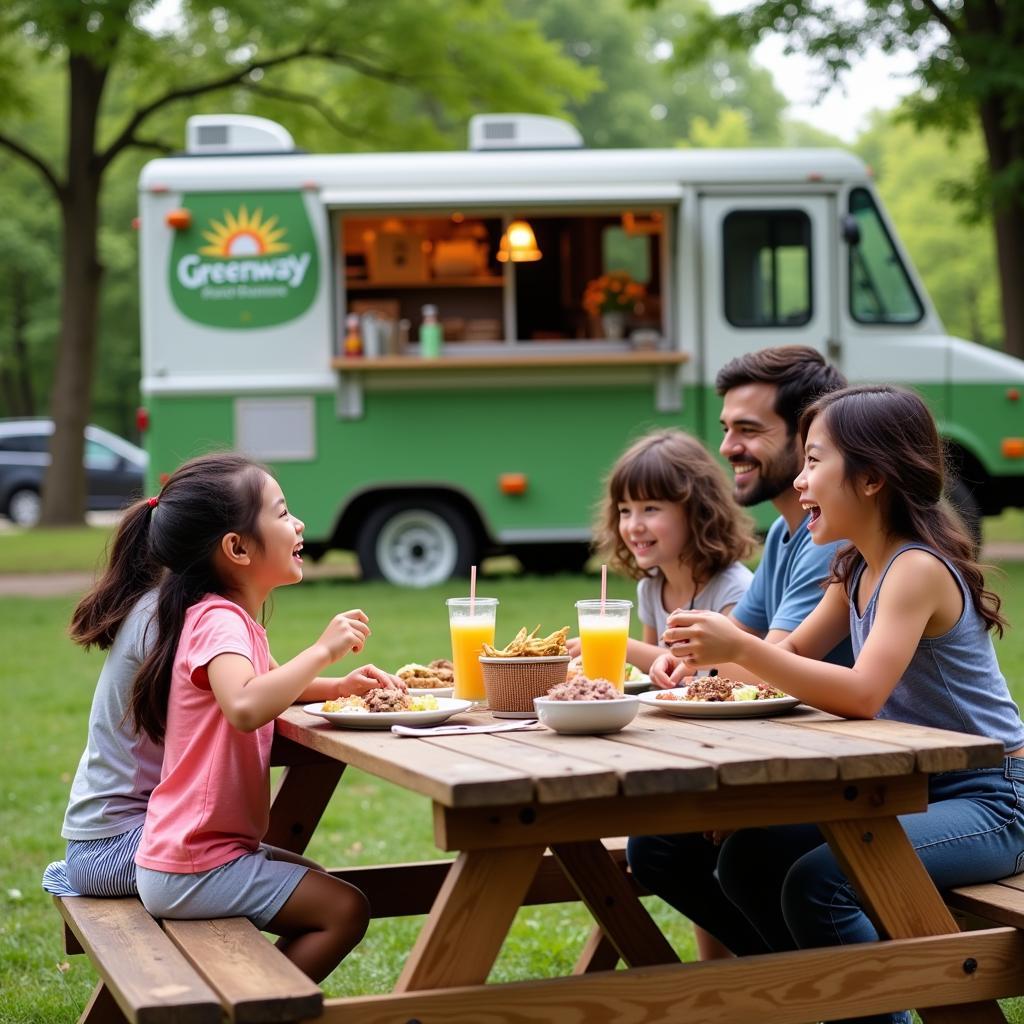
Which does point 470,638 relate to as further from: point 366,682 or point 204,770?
point 204,770

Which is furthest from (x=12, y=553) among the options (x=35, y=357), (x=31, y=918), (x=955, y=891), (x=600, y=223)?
(x=35, y=357)

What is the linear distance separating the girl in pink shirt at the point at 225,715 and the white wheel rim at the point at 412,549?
8670mm

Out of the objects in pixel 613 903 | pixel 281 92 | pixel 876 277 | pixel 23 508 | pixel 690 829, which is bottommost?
pixel 23 508

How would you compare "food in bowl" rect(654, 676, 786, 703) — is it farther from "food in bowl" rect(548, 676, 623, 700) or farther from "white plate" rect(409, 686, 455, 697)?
"white plate" rect(409, 686, 455, 697)

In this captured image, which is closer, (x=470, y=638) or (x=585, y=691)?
(x=585, y=691)

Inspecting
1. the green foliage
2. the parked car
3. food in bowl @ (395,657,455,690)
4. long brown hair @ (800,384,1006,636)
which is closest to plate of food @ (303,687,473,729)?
food in bowl @ (395,657,455,690)

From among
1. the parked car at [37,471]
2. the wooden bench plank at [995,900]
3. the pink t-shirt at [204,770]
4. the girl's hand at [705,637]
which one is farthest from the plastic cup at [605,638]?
the parked car at [37,471]

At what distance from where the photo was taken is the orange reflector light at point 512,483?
38.3 ft

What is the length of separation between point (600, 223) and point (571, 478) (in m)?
1.97

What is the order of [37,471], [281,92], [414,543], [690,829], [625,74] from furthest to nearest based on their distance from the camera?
[625,74]
[37,471]
[281,92]
[414,543]
[690,829]

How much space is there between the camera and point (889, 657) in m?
2.79

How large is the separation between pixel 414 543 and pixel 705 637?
9333 millimetres

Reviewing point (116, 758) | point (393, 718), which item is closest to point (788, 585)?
point (393, 718)

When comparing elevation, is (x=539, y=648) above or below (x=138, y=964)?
above
